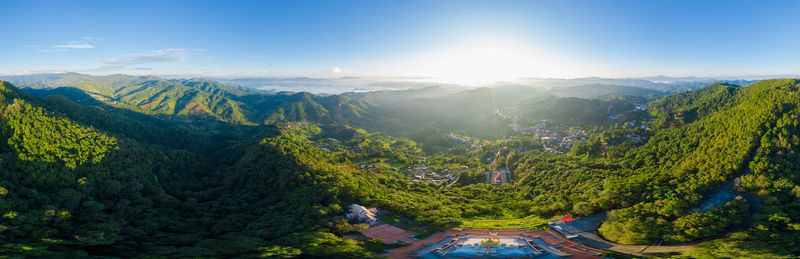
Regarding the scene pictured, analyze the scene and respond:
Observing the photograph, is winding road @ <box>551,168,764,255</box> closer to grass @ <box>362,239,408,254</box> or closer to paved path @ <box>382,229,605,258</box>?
paved path @ <box>382,229,605,258</box>

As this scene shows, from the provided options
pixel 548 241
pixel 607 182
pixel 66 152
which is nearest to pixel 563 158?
pixel 607 182

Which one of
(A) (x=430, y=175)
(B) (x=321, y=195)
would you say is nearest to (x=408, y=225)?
(B) (x=321, y=195)

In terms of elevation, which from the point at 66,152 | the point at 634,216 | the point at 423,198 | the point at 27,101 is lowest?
the point at 423,198

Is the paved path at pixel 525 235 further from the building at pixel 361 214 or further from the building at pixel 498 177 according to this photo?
the building at pixel 498 177

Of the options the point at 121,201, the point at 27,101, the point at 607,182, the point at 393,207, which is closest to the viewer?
the point at 393,207

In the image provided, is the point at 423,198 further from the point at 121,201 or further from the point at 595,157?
the point at 595,157

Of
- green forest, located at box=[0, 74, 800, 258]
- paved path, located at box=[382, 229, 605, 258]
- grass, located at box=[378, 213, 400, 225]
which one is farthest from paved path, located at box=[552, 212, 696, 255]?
grass, located at box=[378, 213, 400, 225]

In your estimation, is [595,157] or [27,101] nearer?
[27,101]

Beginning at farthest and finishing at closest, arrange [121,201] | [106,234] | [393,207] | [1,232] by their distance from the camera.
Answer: [121,201] < [393,207] < [106,234] < [1,232]
